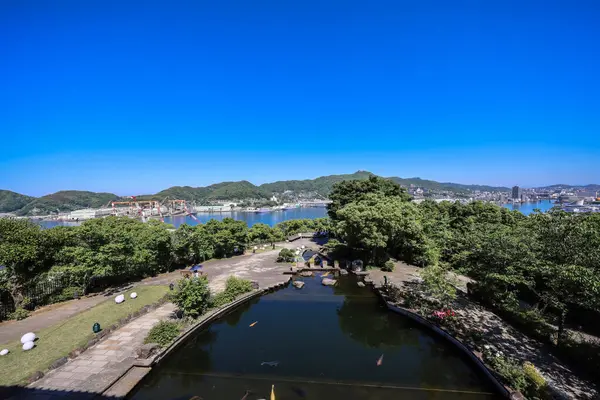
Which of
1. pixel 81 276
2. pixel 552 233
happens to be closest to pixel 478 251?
pixel 552 233

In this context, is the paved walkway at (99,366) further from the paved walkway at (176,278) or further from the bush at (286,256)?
the bush at (286,256)

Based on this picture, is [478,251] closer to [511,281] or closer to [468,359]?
[511,281]

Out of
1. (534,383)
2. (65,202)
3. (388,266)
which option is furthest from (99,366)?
(65,202)

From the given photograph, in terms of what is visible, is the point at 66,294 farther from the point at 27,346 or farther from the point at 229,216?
the point at 229,216

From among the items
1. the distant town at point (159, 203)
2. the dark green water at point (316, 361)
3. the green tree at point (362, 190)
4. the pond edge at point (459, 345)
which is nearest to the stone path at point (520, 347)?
the pond edge at point (459, 345)

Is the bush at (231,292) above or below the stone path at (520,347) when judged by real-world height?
above

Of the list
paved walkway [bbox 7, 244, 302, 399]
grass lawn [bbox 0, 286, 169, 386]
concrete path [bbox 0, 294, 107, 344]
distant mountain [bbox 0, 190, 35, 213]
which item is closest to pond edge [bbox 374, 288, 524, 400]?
paved walkway [bbox 7, 244, 302, 399]
